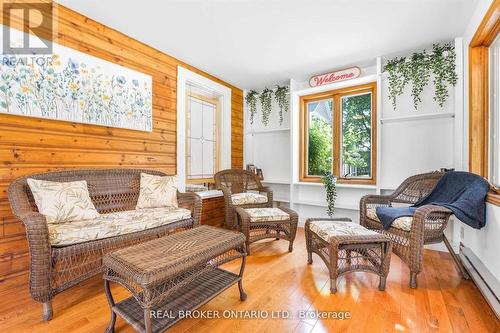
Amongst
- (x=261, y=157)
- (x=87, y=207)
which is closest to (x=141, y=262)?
(x=87, y=207)

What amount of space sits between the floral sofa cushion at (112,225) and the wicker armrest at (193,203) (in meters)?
0.11

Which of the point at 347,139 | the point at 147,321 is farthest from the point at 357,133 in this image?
the point at 147,321

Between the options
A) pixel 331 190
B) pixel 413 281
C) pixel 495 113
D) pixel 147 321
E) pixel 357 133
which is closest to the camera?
pixel 147 321

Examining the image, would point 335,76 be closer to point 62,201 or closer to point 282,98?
point 282,98

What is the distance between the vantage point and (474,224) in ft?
6.31

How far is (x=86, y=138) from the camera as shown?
237cm

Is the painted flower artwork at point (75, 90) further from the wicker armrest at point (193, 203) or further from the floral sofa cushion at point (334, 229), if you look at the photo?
the floral sofa cushion at point (334, 229)

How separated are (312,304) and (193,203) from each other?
156cm

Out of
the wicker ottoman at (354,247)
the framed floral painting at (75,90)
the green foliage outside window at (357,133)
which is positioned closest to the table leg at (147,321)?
the wicker ottoman at (354,247)

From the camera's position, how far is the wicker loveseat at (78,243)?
152cm

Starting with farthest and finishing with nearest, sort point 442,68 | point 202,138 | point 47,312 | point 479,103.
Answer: point 202,138 → point 442,68 → point 479,103 → point 47,312

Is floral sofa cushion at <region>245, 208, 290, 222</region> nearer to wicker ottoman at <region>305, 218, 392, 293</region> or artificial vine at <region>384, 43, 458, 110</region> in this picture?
wicker ottoman at <region>305, 218, 392, 293</region>

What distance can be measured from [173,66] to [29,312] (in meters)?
2.91

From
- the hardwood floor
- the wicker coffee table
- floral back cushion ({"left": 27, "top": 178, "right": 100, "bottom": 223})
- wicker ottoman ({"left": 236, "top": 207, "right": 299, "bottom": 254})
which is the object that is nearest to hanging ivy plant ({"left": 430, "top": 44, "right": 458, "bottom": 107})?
the hardwood floor
